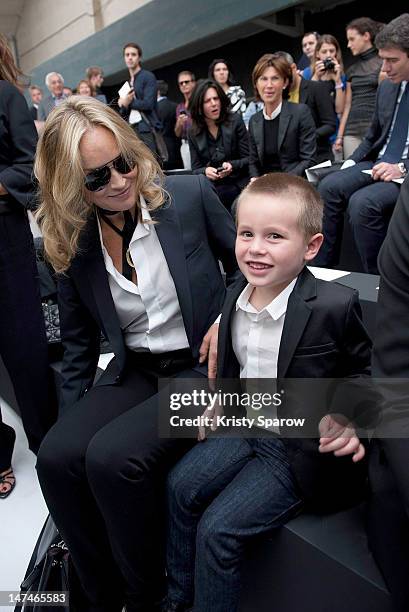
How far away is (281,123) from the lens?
10.4 feet

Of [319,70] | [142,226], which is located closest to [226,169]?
[319,70]

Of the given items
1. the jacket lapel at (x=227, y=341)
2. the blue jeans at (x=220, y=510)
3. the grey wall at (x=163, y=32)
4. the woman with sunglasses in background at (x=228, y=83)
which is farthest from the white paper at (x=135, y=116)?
the blue jeans at (x=220, y=510)

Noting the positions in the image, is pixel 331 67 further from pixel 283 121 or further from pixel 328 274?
pixel 328 274

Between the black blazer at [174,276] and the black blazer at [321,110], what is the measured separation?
8.51ft

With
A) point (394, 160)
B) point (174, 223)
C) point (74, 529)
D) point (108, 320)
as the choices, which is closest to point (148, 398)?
point (108, 320)

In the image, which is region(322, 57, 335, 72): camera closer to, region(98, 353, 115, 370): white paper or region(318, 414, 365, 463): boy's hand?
region(98, 353, 115, 370): white paper

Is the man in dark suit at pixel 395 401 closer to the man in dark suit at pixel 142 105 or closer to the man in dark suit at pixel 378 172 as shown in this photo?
the man in dark suit at pixel 378 172

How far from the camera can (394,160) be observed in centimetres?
258

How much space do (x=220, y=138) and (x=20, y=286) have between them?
101 inches

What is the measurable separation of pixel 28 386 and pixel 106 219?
2.81 feet

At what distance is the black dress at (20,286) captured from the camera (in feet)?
5.53

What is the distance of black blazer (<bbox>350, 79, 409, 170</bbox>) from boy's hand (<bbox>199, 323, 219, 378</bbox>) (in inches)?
64.1

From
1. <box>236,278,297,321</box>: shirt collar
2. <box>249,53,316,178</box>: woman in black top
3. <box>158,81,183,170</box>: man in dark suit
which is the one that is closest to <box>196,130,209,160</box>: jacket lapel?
<box>249,53,316,178</box>: woman in black top

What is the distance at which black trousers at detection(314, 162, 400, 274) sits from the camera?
2.37 metres
